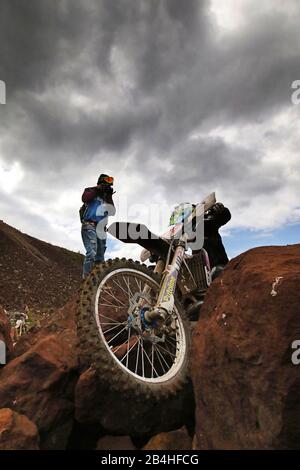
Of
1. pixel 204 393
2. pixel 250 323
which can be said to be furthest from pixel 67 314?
pixel 250 323

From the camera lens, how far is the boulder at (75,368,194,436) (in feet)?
10.9

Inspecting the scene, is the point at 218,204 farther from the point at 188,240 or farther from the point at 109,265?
the point at 109,265

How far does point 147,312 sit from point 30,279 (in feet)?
54.6

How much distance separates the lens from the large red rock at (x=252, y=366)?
256 cm

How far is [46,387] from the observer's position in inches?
139

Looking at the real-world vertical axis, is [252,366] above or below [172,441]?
above

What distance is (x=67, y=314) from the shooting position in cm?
462

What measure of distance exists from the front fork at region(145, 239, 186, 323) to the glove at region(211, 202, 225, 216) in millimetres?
1049

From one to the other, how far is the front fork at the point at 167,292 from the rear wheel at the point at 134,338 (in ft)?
0.45
